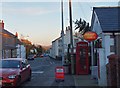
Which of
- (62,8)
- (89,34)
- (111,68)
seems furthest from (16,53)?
(111,68)

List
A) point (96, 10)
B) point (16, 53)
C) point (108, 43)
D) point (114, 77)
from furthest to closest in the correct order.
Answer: point (16, 53) → point (96, 10) → point (108, 43) → point (114, 77)

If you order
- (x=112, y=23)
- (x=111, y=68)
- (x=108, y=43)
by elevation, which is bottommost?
(x=111, y=68)

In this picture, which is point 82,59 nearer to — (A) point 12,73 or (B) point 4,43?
(A) point 12,73

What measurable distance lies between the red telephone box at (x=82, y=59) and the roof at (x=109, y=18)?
138 inches

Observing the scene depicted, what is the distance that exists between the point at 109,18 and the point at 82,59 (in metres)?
5.38

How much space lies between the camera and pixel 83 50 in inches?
944

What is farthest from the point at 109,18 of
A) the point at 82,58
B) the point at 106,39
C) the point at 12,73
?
the point at 12,73

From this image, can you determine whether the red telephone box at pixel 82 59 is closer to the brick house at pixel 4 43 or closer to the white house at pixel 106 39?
the white house at pixel 106 39

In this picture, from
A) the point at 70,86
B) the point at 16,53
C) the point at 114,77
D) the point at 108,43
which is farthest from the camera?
the point at 16,53

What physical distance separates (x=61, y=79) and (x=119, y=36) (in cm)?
436

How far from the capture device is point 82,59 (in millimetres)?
24156

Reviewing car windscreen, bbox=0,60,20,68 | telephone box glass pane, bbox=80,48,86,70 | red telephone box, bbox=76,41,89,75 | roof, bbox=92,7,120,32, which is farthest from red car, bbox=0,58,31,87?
telephone box glass pane, bbox=80,48,86,70

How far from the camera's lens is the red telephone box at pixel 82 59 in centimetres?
2384

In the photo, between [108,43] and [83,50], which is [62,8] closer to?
[83,50]
